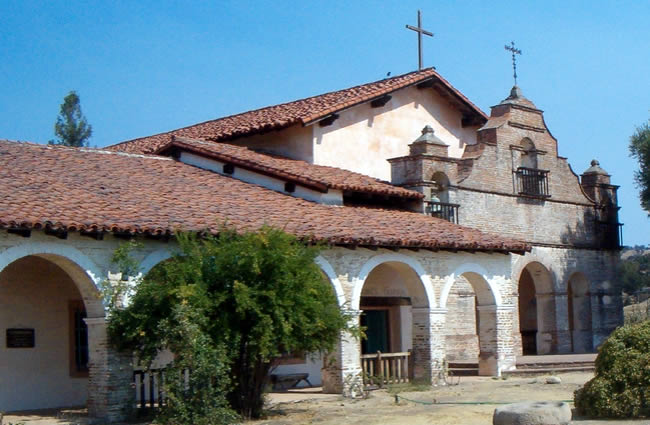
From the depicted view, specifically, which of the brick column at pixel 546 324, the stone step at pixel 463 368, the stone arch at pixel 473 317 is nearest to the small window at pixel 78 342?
the stone arch at pixel 473 317

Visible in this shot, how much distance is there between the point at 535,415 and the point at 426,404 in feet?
15.1

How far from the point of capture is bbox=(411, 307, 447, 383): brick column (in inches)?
783

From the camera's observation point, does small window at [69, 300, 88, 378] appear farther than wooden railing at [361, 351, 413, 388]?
No

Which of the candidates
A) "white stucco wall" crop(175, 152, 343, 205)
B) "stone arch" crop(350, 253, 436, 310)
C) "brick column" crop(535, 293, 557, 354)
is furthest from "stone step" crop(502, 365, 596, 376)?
"white stucco wall" crop(175, 152, 343, 205)

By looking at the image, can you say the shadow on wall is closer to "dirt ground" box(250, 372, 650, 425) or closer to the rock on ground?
"dirt ground" box(250, 372, 650, 425)

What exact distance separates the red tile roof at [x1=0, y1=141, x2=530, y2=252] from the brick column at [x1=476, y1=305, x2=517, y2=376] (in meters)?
1.44

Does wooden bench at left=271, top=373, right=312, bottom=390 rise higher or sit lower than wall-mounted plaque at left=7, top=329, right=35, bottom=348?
lower

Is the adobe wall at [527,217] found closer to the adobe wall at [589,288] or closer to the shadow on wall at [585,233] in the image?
the shadow on wall at [585,233]

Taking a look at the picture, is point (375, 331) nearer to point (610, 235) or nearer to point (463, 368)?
point (463, 368)

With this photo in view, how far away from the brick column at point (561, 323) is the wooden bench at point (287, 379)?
8640mm

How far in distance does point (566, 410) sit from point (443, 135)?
15530mm

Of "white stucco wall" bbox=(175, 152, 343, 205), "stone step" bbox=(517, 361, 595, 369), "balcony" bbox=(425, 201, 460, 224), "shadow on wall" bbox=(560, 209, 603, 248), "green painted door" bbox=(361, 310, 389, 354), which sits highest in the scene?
"white stucco wall" bbox=(175, 152, 343, 205)

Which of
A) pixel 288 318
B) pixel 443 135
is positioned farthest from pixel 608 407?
pixel 443 135

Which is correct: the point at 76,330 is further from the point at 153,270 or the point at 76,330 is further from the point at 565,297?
the point at 565,297
